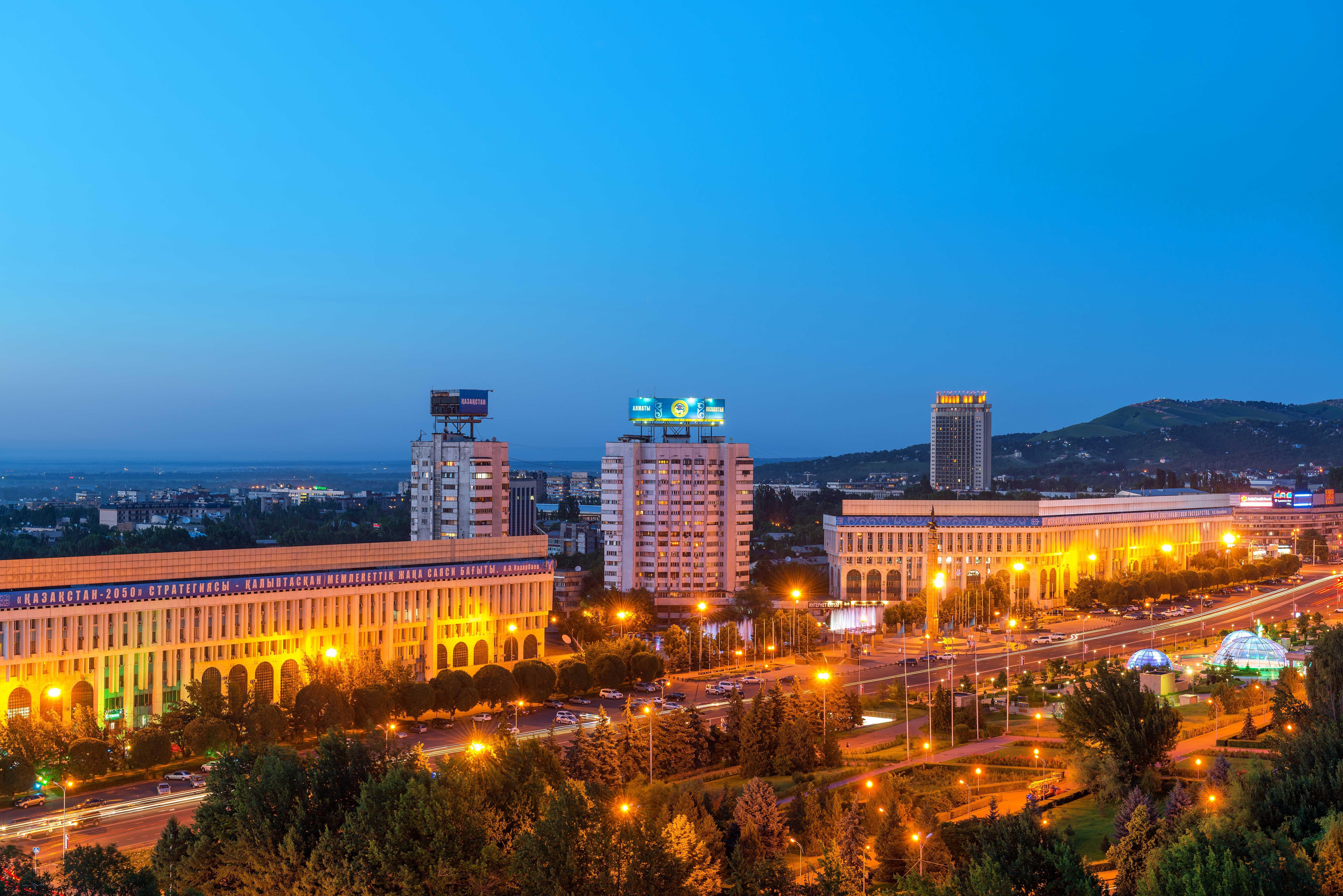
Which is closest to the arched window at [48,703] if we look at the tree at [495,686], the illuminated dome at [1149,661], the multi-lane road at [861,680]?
the multi-lane road at [861,680]

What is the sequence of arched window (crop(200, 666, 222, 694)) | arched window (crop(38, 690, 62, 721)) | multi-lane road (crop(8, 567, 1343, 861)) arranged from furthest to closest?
1. arched window (crop(38, 690, 62, 721))
2. arched window (crop(200, 666, 222, 694))
3. multi-lane road (crop(8, 567, 1343, 861))

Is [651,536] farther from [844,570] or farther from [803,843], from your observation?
[803,843]

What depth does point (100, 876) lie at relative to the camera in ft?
125

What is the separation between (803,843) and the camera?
48.4 meters

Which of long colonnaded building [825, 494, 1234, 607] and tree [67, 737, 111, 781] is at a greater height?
long colonnaded building [825, 494, 1234, 607]

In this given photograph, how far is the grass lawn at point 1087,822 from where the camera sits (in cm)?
4828

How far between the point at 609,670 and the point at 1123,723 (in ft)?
99.6

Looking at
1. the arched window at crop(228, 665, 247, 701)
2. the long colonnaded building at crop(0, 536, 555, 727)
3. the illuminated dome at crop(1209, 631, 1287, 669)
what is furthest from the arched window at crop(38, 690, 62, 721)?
the illuminated dome at crop(1209, 631, 1287, 669)

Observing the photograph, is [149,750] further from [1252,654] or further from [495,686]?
[1252,654]

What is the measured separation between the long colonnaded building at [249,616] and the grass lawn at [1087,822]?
3573 centimetres

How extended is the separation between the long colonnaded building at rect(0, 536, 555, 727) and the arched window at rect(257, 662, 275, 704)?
74 millimetres

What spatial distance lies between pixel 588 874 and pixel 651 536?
73573 mm

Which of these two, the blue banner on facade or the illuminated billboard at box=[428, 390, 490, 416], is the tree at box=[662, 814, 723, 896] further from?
the illuminated billboard at box=[428, 390, 490, 416]

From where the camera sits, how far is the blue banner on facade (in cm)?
6425
